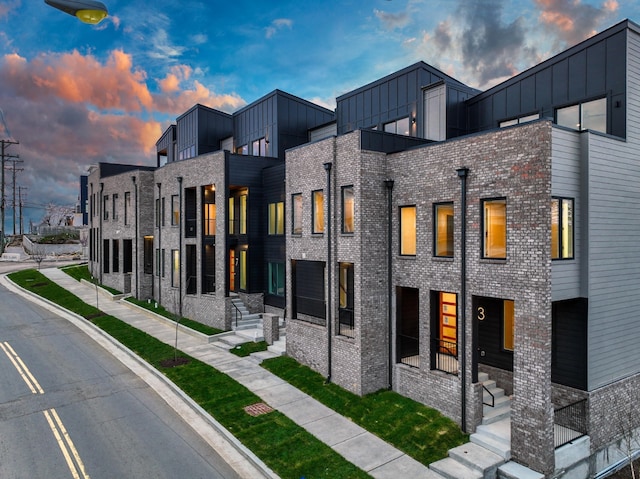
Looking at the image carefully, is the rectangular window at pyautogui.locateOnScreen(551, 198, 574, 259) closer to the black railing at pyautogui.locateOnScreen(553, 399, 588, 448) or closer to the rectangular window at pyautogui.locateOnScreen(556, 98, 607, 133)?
the rectangular window at pyautogui.locateOnScreen(556, 98, 607, 133)

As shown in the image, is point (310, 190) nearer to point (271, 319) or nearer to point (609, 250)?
point (271, 319)

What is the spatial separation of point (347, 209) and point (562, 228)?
22.5 ft

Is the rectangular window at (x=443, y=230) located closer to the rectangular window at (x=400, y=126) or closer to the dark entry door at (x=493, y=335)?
the dark entry door at (x=493, y=335)

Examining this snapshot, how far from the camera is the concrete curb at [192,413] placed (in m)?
10.5

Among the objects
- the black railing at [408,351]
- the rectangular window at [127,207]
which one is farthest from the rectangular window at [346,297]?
the rectangular window at [127,207]

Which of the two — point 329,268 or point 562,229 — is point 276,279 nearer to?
point 329,268

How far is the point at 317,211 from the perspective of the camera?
1680cm

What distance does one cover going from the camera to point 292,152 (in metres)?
17.9

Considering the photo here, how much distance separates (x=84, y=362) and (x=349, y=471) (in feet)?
43.1

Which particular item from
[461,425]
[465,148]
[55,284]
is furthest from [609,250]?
[55,284]

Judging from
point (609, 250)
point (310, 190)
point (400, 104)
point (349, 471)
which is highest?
point (400, 104)

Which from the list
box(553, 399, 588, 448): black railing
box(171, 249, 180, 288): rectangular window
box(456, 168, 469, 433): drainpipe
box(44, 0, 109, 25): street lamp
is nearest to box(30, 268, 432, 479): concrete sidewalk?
box(456, 168, 469, 433): drainpipe

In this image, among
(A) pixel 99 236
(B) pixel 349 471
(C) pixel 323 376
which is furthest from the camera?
(A) pixel 99 236

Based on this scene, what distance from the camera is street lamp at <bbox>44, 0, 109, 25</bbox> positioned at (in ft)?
20.2
